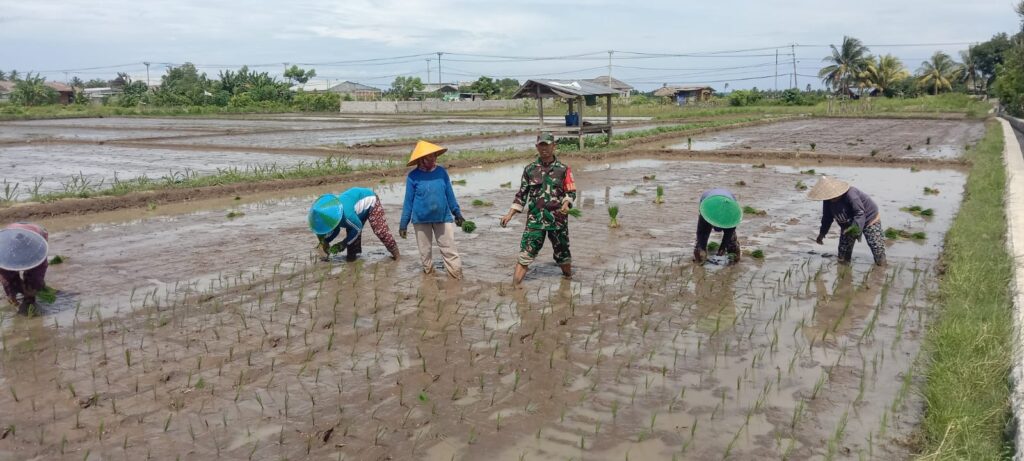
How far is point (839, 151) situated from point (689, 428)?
18397 mm

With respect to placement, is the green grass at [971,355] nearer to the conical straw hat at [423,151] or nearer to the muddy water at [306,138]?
the conical straw hat at [423,151]

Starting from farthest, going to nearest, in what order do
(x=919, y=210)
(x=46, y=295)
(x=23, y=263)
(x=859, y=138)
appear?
(x=859, y=138) < (x=919, y=210) < (x=46, y=295) < (x=23, y=263)

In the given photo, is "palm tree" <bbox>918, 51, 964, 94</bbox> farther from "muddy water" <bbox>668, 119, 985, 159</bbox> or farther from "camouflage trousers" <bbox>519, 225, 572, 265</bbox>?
"camouflage trousers" <bbox>519, 225, 572, 265</bbox>

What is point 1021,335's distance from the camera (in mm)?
4625

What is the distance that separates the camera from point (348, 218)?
23.6 feet

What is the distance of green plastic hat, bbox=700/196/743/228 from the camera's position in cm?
714

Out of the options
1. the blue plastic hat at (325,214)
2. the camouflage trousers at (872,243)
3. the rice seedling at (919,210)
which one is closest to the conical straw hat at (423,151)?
the blue plastic hat at (325,214)

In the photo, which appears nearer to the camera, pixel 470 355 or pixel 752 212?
pixel 470 355

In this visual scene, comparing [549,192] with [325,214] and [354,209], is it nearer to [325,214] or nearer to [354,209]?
[354,209]

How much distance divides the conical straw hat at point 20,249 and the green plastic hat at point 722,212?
5.54 meters

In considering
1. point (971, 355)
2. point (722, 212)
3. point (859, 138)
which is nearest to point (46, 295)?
point (722, 212)

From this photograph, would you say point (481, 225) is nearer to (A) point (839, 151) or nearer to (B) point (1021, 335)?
(B) point (1021, 335)

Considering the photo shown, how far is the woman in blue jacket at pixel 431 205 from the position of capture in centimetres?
669

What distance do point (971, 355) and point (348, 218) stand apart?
5090 millimetres
